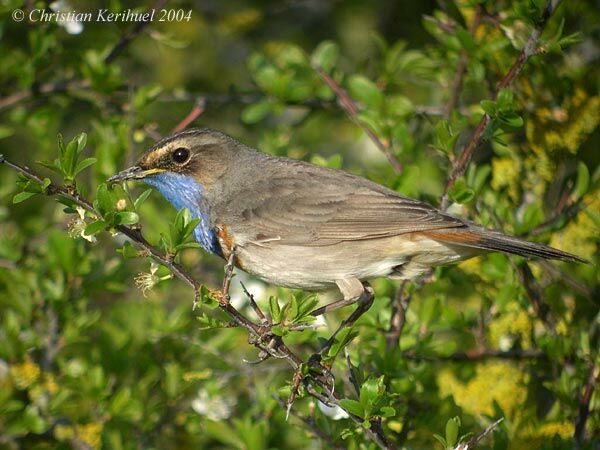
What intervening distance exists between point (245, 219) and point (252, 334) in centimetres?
132

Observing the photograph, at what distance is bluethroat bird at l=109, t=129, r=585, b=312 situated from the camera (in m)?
4.59

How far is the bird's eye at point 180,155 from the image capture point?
4938mm

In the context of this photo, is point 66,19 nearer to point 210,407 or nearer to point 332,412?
point 210,407

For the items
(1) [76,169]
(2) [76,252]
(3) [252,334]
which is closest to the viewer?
(1) [76,169]

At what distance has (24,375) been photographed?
4.68 metres

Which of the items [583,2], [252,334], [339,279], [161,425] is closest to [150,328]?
[161,425]

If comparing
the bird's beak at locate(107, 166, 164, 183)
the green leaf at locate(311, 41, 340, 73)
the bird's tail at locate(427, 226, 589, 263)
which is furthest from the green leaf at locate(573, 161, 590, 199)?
the bird's beak at locate(107, 166, 164, 183)

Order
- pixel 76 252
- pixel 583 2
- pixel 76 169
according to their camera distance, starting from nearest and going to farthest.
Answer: pixel 76 169 → pixel 76 252 → pixel 583 2

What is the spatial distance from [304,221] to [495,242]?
1.20 m

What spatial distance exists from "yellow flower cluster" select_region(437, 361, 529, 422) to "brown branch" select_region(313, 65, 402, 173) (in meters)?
1.37

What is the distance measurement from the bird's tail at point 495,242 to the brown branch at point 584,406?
0.69m

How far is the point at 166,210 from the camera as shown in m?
5.91

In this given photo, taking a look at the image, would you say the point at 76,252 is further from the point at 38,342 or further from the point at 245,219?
the point at 245,219

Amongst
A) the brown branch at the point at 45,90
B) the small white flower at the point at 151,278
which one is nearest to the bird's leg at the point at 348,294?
the small white flower at the point at 151,278
